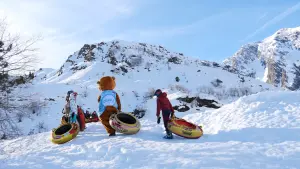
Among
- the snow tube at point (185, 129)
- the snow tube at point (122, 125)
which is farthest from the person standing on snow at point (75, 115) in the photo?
the snow tube at point (185, 129)

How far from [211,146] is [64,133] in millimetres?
4885

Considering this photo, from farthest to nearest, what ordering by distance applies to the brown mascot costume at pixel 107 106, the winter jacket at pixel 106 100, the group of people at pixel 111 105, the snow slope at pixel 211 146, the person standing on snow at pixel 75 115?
1. the person standing on snow at pixel 75 115
2. the winter jacket at pixel 106 100
3. the brown mascot costume at pixel 107 106
4. the group of people at pixel 111 105
5. the snow slope at pixel 211 146

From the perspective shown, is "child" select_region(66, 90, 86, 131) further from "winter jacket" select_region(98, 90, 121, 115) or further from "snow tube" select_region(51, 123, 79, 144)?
"winter jacket" select_region(98, 90, 121, 115)

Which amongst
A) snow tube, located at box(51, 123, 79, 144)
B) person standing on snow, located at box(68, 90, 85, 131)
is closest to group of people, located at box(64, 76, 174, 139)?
snow tube, located at box(51, 123, 79, 144)

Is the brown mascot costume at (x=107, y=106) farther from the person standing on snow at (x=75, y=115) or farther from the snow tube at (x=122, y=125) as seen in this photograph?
the person standing on snow at (x=75, y=115)

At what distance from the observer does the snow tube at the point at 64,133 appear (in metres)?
9.32

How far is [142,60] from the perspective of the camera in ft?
196

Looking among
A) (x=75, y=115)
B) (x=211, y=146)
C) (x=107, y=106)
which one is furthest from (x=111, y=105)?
(x=211, y=146)

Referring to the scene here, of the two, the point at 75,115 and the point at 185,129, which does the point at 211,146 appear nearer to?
the point at 185,129

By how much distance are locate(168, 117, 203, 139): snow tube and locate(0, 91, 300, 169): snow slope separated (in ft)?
0.80

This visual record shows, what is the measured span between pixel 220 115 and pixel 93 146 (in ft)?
15.2

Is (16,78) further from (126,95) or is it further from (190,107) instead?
(126,95)

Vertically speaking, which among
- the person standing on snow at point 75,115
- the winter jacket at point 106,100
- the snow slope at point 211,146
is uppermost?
the winter jacket at point 106,100

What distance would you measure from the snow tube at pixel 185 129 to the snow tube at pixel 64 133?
3.32 meters
